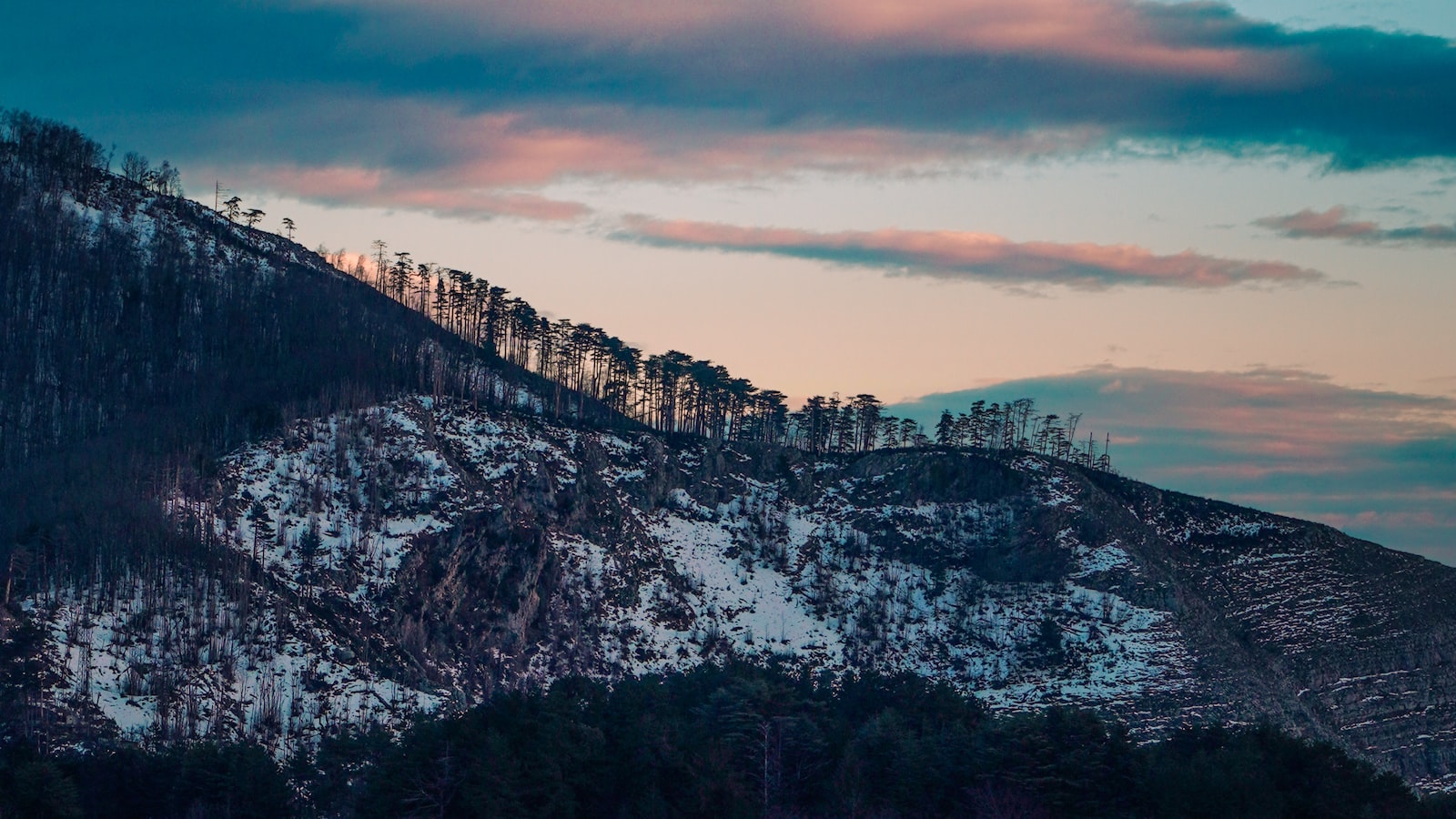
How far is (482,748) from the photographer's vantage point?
79.9 metres

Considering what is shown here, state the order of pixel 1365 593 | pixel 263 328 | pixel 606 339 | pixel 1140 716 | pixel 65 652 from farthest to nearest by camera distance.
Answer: pixel 606 339 → pixel 263 328 → pixel 1365 593 → pixel 1140 716 → pixel 65 652

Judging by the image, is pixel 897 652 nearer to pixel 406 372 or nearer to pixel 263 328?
pixel 406 372

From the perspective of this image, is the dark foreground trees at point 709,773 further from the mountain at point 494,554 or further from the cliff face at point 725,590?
the cliff face at point 725,590

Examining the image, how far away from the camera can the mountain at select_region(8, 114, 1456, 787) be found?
112938 millimetres

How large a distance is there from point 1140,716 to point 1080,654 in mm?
13150

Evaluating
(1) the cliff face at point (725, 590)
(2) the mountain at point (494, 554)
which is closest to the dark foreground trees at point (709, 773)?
(2) the mountain at point (494, 554)

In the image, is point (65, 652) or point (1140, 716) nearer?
point (65, 652)

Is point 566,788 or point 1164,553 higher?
point 1164,553

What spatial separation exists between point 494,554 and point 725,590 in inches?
1069

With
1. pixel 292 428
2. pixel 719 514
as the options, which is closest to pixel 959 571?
pixel 719 514

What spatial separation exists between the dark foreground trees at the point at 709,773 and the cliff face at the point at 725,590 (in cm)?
2184

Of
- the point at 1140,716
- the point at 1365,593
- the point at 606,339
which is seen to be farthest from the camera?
the point at 606,339

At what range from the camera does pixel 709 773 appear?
260 ft

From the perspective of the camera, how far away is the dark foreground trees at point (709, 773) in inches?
2965
